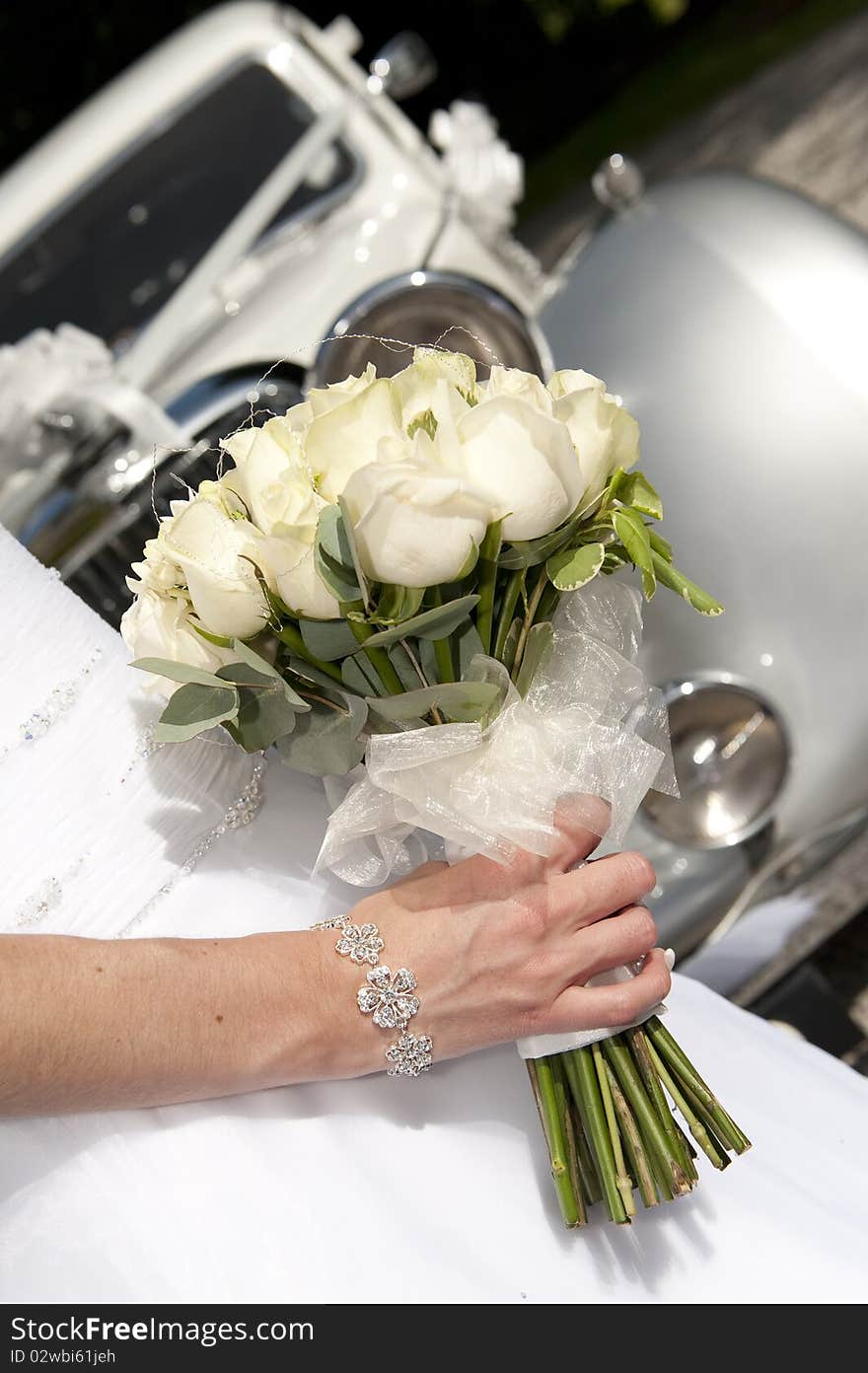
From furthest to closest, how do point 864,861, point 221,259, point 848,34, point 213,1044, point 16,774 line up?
1. point 848,34
2. point 221,259
3. point 864,861
4. point 16,774
5. point 213,1044

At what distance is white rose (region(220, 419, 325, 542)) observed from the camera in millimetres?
969

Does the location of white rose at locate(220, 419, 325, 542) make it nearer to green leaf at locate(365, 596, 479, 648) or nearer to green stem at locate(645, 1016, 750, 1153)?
green leaf at locate(365, 596, 479, 648)

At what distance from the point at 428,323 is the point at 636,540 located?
3.63 feet

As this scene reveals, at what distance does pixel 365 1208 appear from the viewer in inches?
43.8

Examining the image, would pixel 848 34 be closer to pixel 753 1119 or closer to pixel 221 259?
pixel 221 259

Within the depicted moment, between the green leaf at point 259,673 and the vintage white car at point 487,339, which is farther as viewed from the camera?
the vintage white car at point 487,339

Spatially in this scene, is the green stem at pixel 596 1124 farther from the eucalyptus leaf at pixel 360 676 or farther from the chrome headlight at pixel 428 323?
the chrome headlight at pixel 428 323

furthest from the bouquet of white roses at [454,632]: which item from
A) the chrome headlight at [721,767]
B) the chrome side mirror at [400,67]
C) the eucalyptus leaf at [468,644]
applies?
the chrome side mirror at [400,67]

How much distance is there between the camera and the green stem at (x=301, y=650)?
3.46ft

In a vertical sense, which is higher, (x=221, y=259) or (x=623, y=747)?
(x=221, y=259)

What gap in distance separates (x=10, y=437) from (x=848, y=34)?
3.75 m

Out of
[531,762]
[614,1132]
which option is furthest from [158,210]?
[614,1132]

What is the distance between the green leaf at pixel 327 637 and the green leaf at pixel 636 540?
244 mm

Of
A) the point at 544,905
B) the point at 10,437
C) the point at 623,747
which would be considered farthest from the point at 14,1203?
the point at 10,437
